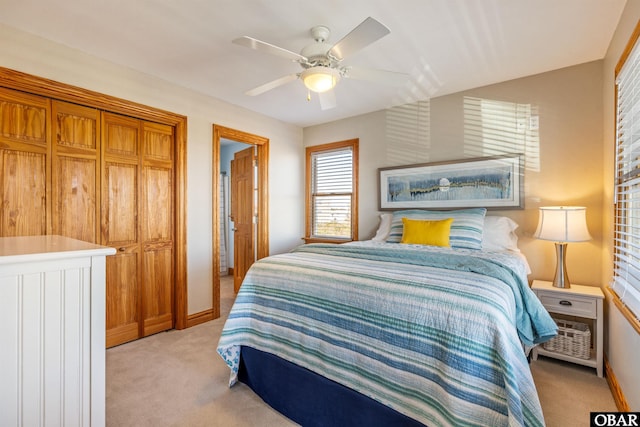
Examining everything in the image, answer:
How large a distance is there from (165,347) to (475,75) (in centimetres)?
375

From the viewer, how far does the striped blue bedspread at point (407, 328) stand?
1151 millimetres

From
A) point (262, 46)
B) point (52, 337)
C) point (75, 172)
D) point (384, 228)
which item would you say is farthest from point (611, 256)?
point (75, 172)

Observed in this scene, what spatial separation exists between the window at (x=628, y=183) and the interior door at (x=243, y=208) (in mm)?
3544

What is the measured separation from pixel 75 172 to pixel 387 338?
8.89ft

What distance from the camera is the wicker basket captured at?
2.31m

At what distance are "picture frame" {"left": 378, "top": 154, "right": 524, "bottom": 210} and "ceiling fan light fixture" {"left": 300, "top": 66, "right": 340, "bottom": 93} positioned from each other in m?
1.81

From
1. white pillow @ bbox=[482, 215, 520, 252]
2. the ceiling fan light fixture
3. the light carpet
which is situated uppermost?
the ceiling fan light fixture

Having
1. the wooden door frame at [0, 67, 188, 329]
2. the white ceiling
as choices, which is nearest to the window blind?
the white ceiling

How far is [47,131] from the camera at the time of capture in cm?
237

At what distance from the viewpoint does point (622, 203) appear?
6.70ft

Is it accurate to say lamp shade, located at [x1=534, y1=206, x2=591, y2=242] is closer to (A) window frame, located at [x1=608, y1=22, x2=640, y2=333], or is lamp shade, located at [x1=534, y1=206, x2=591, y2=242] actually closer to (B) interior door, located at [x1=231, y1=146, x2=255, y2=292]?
(A) window frame, located at [x1=608, y1=22, x2=640, y2=333]

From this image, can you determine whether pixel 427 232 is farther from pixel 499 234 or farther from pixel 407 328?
pixel 407 328

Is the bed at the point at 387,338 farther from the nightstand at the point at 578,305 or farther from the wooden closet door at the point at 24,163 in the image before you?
the wooden closet door at the point at 24,163

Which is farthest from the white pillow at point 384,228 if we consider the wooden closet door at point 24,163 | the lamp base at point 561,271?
the wooden closet door at point 24,163
